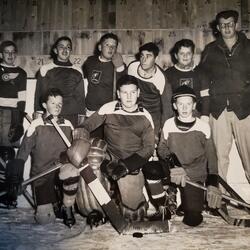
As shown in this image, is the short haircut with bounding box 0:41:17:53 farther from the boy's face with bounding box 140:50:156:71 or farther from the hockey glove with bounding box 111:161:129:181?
the hockey glove with bounding box 111:161:129:181

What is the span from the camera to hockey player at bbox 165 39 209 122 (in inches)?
126

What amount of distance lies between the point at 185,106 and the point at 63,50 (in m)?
1.36

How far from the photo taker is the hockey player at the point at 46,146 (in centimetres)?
300

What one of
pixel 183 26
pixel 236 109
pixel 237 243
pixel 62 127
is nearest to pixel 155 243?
pixel 237 243

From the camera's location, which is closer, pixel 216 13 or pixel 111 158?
pixel 111 158

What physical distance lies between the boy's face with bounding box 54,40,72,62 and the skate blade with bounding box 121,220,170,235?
1764mm

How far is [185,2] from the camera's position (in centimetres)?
359

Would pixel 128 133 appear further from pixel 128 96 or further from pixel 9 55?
pixel 9 55

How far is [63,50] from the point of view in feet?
11.0

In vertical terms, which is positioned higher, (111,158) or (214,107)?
(214,107)

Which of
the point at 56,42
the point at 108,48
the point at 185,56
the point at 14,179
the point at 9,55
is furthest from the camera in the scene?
the point at 56,42

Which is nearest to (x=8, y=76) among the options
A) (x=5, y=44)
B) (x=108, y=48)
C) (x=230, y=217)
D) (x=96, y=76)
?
(x=5, y=44)

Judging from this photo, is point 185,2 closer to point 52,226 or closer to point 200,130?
point 200,130

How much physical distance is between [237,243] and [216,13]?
2.35m
